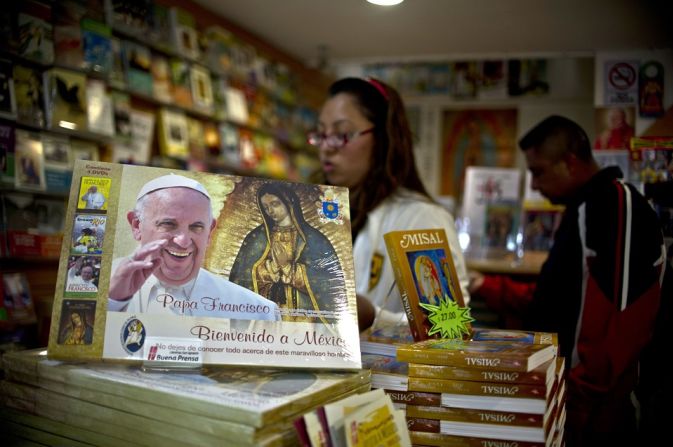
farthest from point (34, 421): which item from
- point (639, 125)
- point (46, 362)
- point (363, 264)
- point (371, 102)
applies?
point (639, 125)

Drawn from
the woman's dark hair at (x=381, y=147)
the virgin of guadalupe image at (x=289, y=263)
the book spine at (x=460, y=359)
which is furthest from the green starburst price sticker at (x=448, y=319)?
the woman's dark hair at (x=381, y=147)

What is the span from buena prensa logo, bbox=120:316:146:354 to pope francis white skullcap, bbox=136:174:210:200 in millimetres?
241

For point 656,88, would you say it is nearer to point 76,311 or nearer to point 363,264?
point 363,264

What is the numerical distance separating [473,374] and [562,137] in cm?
133

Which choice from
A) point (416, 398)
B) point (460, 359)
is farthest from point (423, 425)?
point (460, 359)

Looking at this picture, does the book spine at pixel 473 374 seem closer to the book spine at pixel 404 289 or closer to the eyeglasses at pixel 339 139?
the book spine at pixel 404 289

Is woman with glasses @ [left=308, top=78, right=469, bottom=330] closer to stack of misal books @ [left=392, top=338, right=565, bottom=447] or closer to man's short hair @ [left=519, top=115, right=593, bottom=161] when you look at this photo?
man's short hair @ [left=519, top=115, right=593, bottom=161]

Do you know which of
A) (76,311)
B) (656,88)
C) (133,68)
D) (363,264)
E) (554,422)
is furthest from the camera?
(133,68)

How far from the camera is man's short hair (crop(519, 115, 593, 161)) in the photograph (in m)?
1.98

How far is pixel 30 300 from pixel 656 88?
2.59 metres

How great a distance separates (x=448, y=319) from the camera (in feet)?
4.24

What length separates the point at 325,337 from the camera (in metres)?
1.05

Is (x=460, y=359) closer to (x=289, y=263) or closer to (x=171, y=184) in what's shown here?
(x=289, y=263)

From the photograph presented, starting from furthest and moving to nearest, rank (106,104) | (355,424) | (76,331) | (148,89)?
1. (148,89)
2. (106,104)
3. (76,331)
4. (355,424)
